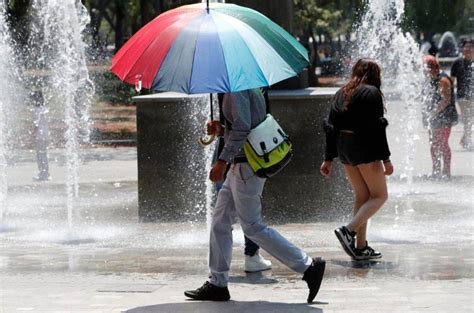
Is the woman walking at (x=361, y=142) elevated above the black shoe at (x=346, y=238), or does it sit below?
above

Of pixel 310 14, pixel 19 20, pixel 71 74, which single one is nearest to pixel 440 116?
pixel 71 74

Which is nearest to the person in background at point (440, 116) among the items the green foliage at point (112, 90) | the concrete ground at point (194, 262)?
the concrete ground at point (194, 262)

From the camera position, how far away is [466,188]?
14.4 meters

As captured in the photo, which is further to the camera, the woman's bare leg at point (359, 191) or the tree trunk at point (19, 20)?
the tree trunk at point (19, 20)

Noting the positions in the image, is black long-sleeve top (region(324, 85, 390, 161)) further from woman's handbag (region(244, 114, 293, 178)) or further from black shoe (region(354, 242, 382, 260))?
woman's handbag (region(244, 114, 293, 178))

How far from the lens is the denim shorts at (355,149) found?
9250 mm

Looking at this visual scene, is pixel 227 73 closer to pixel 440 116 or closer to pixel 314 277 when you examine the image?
pixel 314 277

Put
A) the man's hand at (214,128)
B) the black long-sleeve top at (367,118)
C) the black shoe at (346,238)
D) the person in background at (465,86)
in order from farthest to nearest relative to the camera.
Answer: the person in background at (465,86) → the black shoe at (346,238) → the black long-sleeve top at (367,118) → the man's hand at (214,128)

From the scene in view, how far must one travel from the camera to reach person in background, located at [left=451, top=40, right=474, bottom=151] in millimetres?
18812

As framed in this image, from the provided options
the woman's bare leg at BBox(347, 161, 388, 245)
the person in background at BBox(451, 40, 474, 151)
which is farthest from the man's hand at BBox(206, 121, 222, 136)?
the person in background at BBox(451, 40, 474, 151)

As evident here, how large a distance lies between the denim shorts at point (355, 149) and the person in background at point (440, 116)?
6320mm

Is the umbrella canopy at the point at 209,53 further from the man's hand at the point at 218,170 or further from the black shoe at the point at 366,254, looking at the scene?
the black shoe at the point at 366,254

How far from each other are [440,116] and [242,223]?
815 centimetres

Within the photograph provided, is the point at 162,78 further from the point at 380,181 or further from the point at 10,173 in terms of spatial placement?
the point at 10,173
